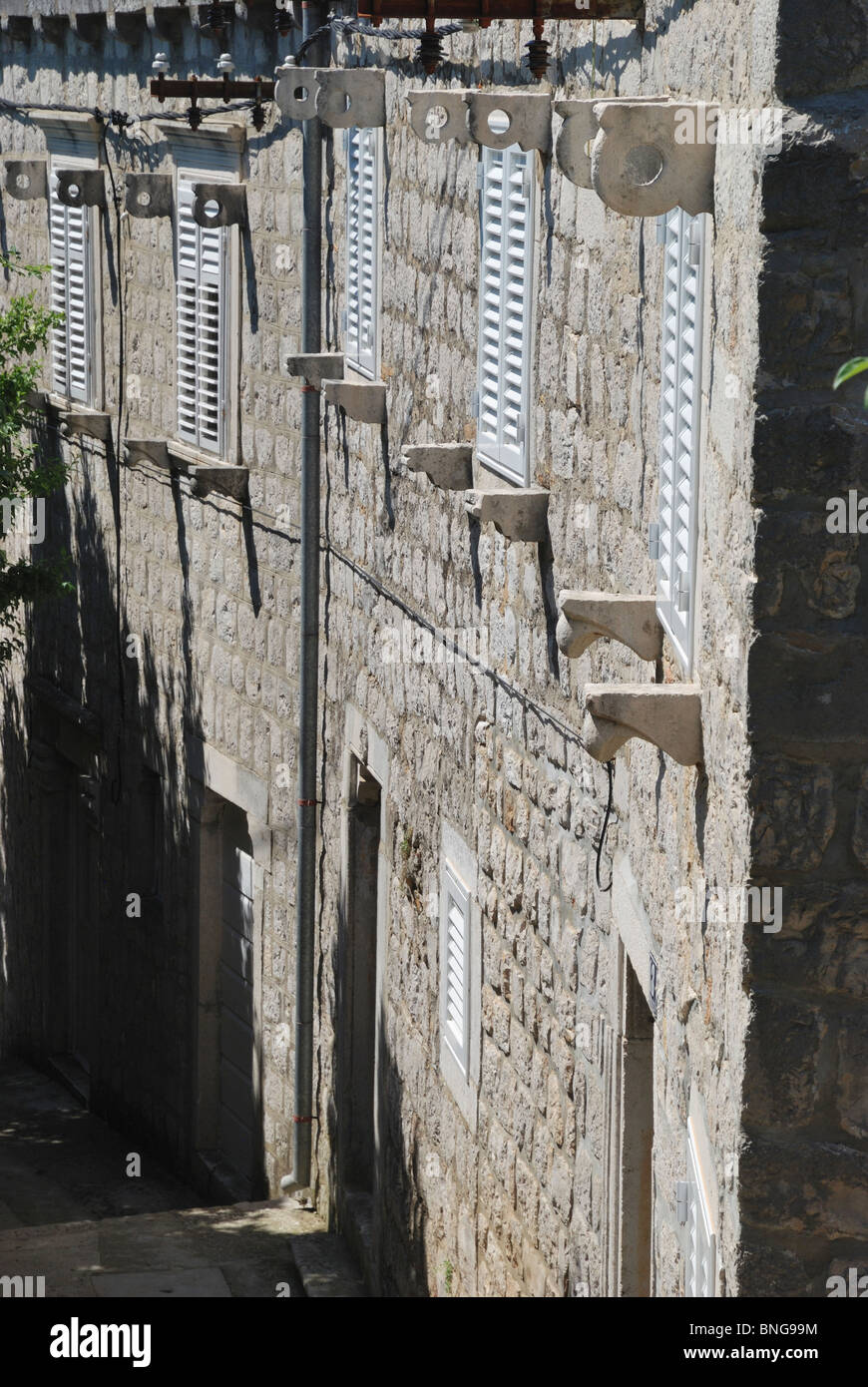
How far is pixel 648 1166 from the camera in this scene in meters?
5.86

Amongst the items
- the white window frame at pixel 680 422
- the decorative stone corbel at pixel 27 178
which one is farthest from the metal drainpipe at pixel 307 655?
the white window frame at pixel 680 422

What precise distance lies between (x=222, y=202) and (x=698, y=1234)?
7948mm

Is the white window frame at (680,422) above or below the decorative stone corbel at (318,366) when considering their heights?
above

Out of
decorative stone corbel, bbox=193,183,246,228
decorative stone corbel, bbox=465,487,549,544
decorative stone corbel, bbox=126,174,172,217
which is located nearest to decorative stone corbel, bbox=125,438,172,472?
decorative stone corbel, bbox=126,174,172,217

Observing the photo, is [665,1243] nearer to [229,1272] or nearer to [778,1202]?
[778,1202]

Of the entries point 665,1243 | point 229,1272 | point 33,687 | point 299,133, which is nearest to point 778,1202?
point 665,1243

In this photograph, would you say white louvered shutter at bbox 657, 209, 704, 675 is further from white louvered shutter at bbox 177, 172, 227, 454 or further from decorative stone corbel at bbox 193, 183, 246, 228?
white louvered shutter at bbox 177, 172, 227, 454

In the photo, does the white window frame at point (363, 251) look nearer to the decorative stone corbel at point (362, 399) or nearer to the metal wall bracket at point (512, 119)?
the decorative stone corbel at point (362, 399)

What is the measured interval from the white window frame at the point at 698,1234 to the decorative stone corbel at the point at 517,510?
8.07 feet

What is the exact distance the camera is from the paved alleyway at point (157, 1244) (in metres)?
10.0

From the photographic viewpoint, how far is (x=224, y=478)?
1164 cm

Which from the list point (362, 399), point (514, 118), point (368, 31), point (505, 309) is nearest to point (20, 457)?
point (362, 399)

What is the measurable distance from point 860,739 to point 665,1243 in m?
1.71

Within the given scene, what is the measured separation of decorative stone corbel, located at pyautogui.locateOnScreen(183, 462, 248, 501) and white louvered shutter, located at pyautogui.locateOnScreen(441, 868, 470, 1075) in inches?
152
